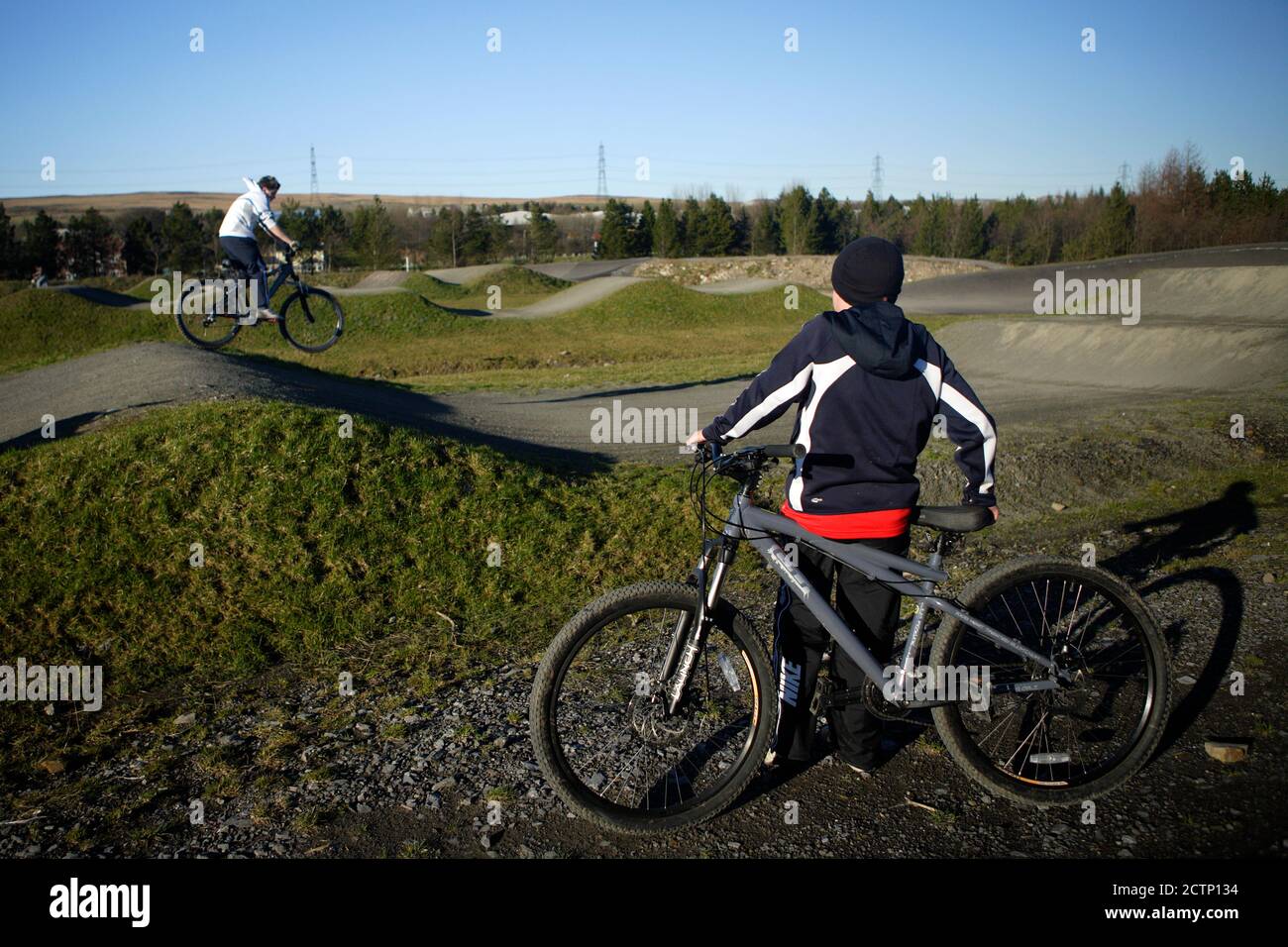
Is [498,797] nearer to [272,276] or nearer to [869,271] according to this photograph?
[869,271]

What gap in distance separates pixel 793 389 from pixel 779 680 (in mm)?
1182

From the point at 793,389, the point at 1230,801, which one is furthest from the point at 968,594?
the point at 1230,801

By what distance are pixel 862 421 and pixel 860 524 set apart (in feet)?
1.33

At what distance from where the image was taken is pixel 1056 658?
11.3 feet

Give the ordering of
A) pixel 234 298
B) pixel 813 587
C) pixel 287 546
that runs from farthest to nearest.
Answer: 1. pixel 234 298
2. pixel 287 546
3. pixel 813 587

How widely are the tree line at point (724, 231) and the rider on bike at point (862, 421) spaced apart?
48.7m

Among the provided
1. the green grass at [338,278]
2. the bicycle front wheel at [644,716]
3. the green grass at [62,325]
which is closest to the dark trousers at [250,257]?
the bicycle front wheel at [644,716]

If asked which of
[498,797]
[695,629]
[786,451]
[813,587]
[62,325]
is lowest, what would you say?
[498,797]

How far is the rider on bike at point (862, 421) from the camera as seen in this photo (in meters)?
3.29

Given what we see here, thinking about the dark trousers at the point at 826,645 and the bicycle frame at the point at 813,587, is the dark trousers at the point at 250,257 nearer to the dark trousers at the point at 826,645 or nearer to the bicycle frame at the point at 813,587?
the bicycle frame at the point at 813,587

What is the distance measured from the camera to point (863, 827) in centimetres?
333

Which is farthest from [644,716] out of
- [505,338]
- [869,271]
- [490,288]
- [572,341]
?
[490,288]

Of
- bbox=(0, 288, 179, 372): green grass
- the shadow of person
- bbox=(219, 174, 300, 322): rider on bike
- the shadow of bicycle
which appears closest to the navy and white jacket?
the shadow of bicycle

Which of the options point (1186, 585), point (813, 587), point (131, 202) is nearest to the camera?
point (813, 587)
